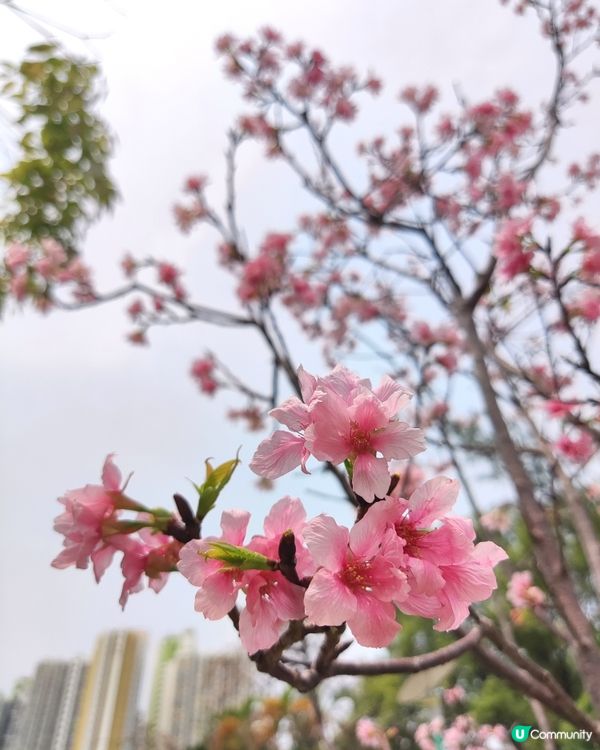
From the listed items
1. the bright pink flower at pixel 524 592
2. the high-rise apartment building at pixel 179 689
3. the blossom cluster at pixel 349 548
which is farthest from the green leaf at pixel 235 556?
the high-rise apartment building at pixel 179 689

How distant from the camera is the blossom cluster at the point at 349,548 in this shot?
27.1 inches

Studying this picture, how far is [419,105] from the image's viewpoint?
15.4 ft

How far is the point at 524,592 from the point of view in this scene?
329cm

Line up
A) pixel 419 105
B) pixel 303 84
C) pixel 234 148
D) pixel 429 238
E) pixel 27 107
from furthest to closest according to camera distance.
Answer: pixel 419 105
pixel 303 84
pixel 429 238
pixel 234 148
pixel 27 107

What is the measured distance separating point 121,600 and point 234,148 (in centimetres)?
315

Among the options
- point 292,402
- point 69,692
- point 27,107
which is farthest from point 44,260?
point 69,692

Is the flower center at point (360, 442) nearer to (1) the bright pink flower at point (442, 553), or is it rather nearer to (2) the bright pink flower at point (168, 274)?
(1) the bright pink flower at point (442, 553)

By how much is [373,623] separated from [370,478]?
19 cm

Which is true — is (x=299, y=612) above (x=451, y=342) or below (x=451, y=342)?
below

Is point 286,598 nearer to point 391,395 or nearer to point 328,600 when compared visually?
point 328,600

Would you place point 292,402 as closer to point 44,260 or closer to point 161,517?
point 161,517

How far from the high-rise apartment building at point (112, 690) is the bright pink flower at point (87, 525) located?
17.4 meters

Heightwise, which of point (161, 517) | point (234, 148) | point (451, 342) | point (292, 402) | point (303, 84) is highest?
point (303, 84)

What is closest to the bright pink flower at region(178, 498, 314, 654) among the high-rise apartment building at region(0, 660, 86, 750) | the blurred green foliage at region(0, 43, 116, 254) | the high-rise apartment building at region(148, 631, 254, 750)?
the blurred green foliage at region(0, 43, 116, 254)
